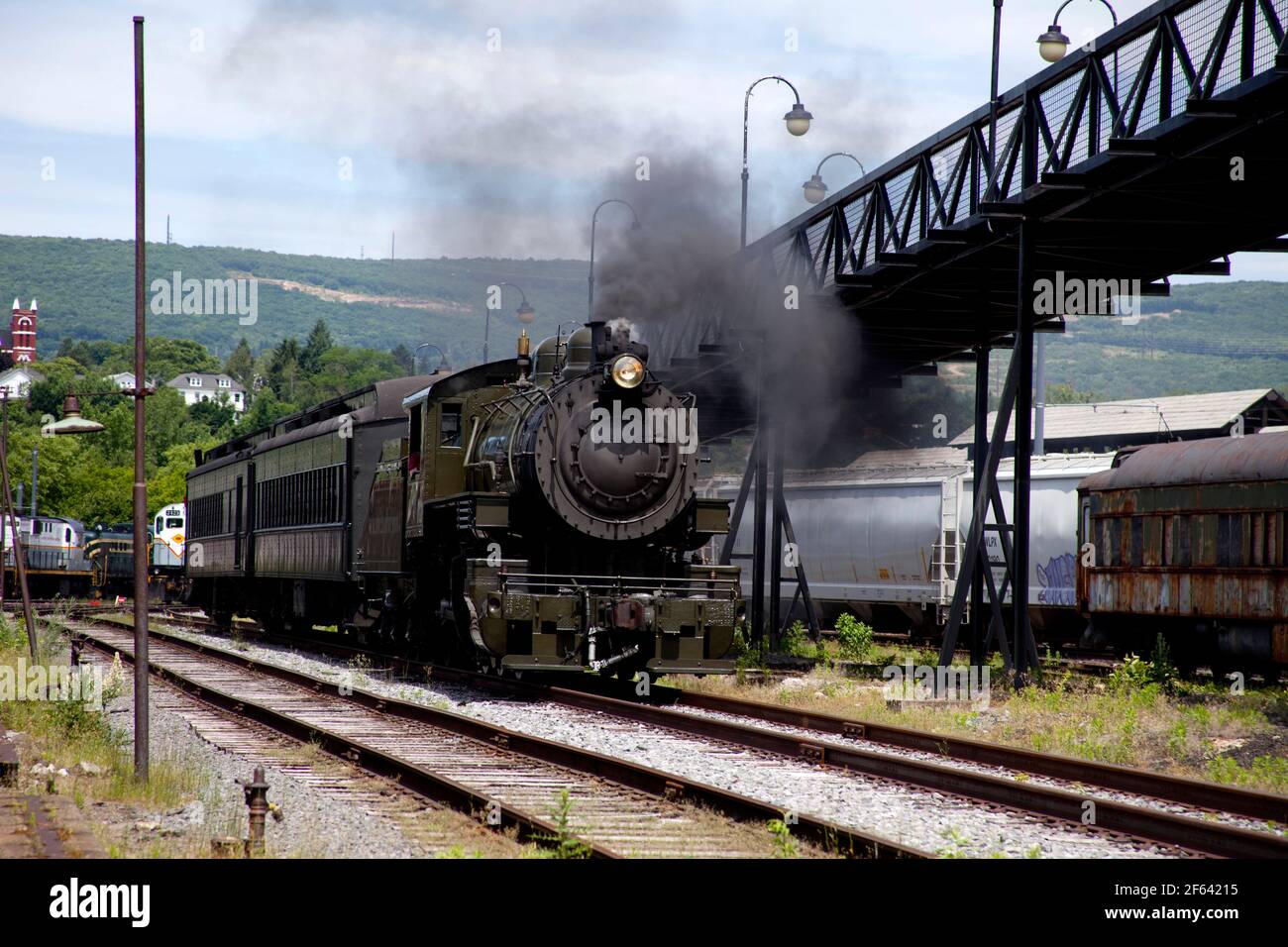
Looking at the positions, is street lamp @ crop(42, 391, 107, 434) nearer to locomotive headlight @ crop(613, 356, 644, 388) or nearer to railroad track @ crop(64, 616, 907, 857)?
railroad track @ crop(64, 616, 907, 857)

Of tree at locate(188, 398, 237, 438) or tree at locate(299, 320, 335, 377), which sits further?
Result: tree at locate(299, 320, 335, 377)

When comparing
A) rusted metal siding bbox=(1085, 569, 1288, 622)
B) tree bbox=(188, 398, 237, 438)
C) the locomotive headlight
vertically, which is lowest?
rusted metal siding bbox=(1085, 569, 1288, 622)

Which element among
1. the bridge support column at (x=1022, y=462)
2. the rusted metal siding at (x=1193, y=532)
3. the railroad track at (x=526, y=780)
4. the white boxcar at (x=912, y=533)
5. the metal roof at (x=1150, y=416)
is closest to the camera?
the railroad track at (x=526, y=780)

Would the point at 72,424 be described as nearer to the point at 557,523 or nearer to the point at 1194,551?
the point at 557,523

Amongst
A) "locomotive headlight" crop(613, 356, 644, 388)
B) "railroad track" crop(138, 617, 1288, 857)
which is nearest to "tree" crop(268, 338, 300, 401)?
"locomotive headlight" crop(613, 356, 644, 388)

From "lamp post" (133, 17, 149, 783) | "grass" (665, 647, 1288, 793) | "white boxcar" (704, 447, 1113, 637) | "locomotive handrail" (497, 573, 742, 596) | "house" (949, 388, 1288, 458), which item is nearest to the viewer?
"lamp post" (133, 17, 149, 783)

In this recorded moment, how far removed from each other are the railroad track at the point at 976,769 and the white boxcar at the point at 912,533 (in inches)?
393

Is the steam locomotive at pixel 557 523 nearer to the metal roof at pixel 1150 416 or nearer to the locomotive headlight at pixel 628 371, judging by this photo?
the locomotive headlight at pixel 628 371

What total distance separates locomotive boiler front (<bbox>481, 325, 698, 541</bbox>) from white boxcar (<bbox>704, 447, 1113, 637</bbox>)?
30.3 feet

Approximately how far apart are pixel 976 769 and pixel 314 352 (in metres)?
177

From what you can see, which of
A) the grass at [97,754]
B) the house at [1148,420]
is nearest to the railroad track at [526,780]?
the grass at [97,754]

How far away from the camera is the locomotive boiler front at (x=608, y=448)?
16.0m

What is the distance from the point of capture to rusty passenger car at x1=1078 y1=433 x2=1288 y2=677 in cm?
1772

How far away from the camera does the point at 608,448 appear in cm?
1638
